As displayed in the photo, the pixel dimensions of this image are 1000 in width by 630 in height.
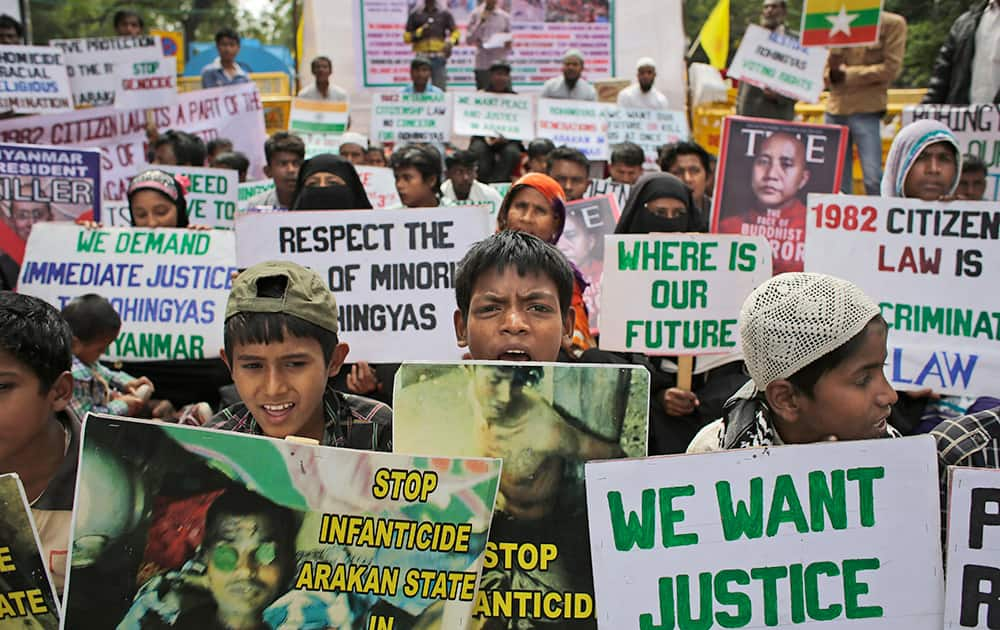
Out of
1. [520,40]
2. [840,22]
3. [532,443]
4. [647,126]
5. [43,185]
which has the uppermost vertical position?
[520,40]

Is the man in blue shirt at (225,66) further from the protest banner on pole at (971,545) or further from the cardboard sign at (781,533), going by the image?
the protest banner on pole at (971,545)

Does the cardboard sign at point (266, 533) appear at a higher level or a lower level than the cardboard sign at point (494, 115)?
lower

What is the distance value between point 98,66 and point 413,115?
4337 mm

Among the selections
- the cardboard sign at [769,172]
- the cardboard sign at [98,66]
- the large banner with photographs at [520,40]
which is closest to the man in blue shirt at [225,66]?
the cardboard sign at [98,66]

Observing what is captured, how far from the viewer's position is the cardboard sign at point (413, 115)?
1340 centimetres

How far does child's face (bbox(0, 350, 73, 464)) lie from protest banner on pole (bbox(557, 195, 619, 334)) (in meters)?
4.67

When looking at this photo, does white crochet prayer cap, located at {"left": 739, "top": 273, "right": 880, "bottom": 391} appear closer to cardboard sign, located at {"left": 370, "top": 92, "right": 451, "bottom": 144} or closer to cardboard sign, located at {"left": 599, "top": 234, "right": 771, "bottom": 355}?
cardboard sign, located at {"left": 599, "top": 234, "right": 771, "bottom": 355}

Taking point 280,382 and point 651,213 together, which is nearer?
point 280,382

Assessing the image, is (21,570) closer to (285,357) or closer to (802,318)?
(285,357)

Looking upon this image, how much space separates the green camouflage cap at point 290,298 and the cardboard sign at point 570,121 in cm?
1077

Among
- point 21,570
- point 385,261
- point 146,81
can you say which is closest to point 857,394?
point 21,570

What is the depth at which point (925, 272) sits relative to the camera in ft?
15.1

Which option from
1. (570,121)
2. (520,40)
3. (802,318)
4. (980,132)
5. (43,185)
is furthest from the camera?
(520,40)

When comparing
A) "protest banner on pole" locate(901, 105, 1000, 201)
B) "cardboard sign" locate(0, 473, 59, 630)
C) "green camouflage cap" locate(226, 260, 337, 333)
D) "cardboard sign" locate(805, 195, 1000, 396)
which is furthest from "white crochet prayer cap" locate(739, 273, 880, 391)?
"protest banner on pole" locate(901, 105, 1000, 201)
